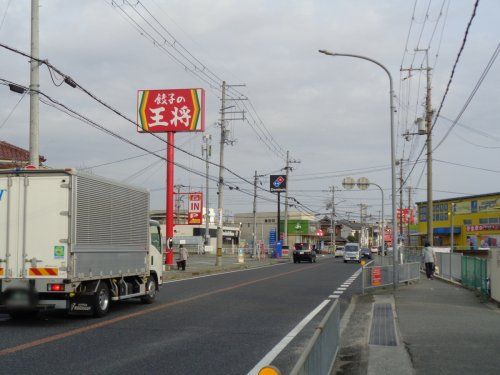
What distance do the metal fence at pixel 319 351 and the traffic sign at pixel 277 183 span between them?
63.6 m

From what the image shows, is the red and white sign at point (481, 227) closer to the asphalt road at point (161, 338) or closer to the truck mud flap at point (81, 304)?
the asphalt road at point (161, 338)

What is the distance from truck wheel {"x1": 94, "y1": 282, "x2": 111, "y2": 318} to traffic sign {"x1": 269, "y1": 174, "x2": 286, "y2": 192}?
58553mm

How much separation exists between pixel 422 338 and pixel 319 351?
4635mm

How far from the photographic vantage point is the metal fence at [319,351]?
14.6 feet

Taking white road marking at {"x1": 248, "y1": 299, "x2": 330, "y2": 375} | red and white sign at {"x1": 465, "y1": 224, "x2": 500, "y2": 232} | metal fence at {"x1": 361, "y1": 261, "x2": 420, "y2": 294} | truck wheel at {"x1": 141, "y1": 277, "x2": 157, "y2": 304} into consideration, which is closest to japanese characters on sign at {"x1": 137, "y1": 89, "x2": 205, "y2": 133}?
metal fence at {"x1": 361, "y1": 261, "x2": 420, "y2": 294}

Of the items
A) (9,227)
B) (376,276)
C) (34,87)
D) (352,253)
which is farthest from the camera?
(352,253)

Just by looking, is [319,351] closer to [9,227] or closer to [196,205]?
[9,227]

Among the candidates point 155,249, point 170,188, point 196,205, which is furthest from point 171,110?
point 155,249

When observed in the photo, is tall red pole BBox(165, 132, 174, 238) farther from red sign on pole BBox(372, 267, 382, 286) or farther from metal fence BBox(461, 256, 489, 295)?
metal fence BBox(461, 256, 489, 295)

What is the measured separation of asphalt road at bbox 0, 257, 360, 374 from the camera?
802cm

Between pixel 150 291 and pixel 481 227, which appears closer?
pixel 150 291

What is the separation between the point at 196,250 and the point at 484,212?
36369mm

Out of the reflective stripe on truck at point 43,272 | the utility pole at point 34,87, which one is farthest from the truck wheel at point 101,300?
the utility pole at point 34,87

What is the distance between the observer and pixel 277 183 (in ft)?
237
